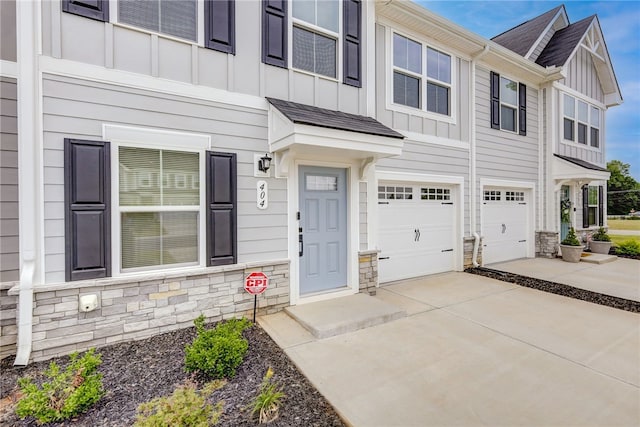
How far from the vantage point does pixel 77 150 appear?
3191 millimetres

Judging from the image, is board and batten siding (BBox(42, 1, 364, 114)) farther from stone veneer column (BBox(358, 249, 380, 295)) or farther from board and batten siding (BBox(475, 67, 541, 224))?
board and batten siding (BBox(475, 67, 541, 224))

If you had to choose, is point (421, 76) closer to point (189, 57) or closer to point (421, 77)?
point (421, 77)

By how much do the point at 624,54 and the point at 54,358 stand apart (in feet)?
56.4

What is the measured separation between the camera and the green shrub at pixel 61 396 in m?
2.16

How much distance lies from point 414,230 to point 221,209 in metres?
4.19

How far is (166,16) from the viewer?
3.66m

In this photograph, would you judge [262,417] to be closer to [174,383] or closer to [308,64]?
[174,383]

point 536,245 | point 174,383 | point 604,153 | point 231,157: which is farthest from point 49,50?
point 604,153

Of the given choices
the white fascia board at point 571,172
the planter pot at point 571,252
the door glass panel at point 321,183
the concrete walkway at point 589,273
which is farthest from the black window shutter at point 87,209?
the white fascia board at point 571,172

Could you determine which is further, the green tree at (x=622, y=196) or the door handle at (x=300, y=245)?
the green tree at (x=622, y=196)

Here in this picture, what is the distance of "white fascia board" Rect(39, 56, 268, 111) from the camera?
3164mm

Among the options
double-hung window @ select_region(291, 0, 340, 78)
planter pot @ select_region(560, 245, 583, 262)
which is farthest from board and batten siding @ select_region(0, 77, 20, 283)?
planter pot @ select_region(560, 245, 583, 262)

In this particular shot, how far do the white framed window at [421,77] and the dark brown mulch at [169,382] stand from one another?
16.5 feet

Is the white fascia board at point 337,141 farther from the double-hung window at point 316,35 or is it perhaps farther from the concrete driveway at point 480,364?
the concrete driveway at point 480,364
